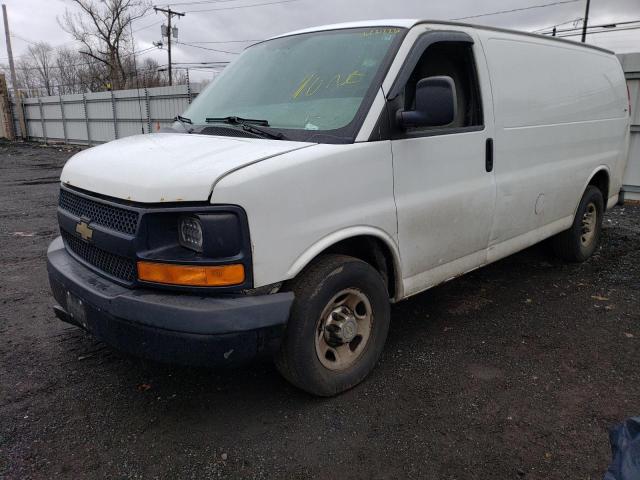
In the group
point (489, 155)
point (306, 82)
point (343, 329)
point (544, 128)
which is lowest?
point (343, 329)

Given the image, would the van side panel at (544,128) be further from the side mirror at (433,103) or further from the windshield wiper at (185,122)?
the windshield wiper at (185,122)

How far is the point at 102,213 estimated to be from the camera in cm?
273

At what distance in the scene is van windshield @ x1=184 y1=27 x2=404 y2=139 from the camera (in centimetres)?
303

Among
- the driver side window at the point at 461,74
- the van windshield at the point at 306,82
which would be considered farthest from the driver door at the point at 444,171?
the van windshield at the point at 306,82

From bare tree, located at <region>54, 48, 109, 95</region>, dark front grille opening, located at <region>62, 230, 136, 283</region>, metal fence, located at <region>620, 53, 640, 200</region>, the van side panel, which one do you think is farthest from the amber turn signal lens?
bare tree, located at <region>54, 48, 109, 95</region>

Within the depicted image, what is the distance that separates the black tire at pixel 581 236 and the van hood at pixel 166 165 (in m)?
3.68

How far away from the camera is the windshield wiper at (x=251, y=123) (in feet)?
9.74

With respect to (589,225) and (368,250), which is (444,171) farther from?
(589,225)

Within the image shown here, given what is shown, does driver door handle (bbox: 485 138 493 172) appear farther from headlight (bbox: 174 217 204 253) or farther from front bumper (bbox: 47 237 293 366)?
headlight (bbox: 174 217 204 253)

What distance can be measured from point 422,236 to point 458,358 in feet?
3.03

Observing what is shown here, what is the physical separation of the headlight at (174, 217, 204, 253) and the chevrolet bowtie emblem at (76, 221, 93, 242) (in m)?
0.65

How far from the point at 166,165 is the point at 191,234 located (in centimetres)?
39

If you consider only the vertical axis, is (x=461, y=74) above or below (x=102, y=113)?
below

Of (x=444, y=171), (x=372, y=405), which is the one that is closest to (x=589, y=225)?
(x=444, y=171)
